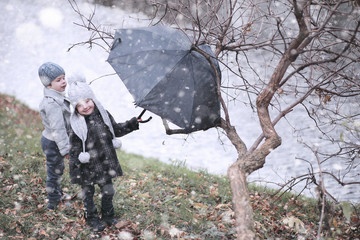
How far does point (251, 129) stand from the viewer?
10.3m

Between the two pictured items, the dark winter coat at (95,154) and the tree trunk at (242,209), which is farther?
the dark winter coat at (95,154)

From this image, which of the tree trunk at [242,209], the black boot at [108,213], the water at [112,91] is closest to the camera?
the tree trunk at [242,209]

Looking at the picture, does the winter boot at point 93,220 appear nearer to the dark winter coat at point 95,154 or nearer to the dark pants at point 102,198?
the dark pants at point 102,198

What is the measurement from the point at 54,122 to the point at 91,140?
549 millimetres

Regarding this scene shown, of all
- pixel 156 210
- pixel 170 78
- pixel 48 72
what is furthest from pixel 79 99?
pixel 156 210

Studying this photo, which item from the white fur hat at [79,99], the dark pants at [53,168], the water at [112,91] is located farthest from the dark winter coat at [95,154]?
the water at [112,91]

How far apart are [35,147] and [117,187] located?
2.26m

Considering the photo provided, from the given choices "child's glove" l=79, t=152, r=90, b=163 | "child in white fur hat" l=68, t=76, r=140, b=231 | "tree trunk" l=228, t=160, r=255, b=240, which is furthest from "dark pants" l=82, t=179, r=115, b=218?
"tree trunk" l=228, t=160, r=255, b=240

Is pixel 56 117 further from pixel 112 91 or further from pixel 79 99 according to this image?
pixel 112 91

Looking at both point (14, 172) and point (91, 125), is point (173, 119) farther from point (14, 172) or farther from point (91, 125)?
point (14, 172)

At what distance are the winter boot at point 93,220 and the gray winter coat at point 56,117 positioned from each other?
2.43ft

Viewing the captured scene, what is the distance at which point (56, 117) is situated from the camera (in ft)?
11.6

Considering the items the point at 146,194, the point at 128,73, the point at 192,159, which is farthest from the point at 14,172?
the point at 192,159

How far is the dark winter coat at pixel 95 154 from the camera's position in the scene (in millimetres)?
3297
